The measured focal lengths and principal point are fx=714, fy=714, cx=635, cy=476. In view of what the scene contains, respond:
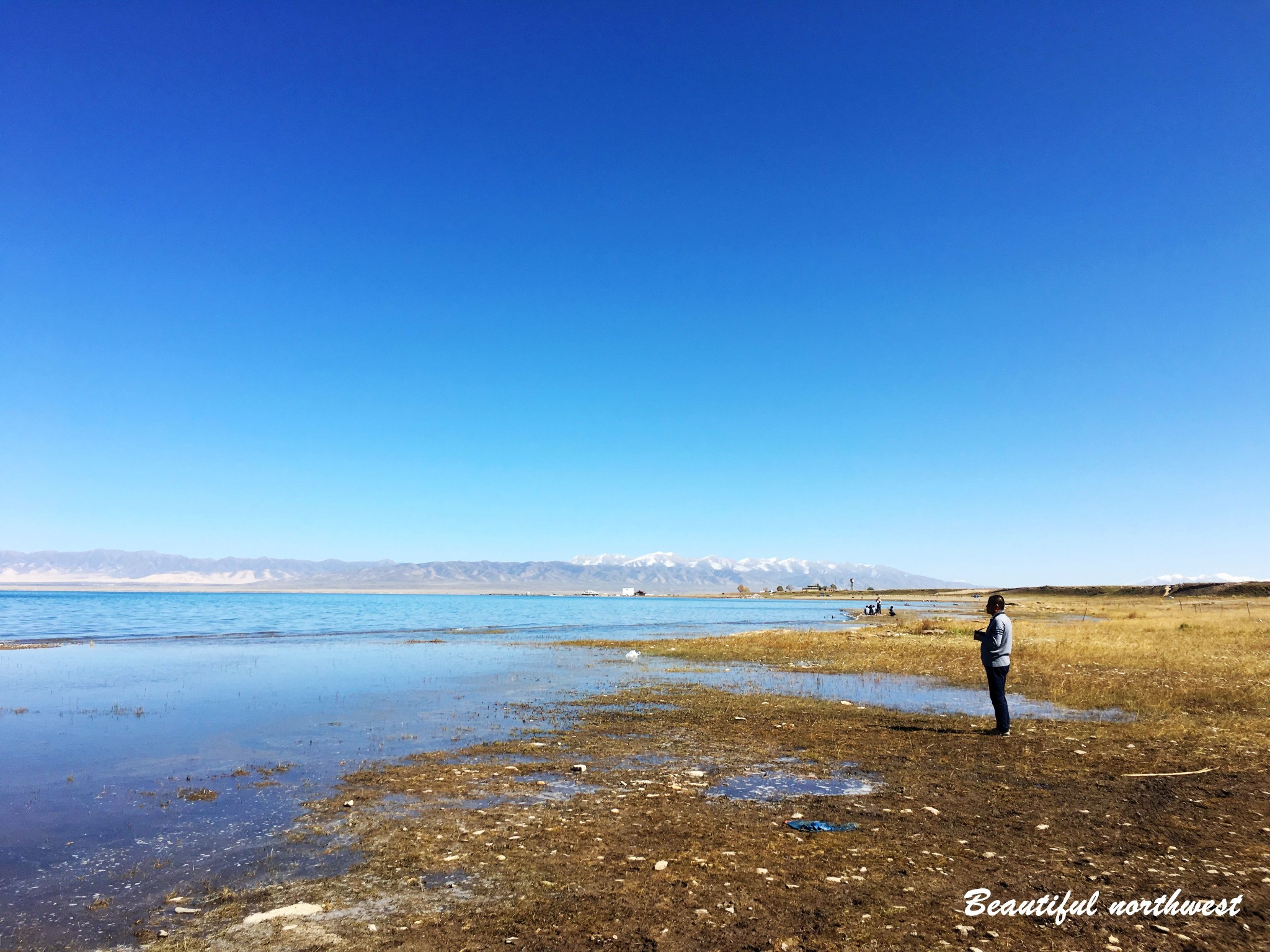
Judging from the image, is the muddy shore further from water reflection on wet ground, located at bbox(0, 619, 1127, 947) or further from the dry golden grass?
the dry golden grass

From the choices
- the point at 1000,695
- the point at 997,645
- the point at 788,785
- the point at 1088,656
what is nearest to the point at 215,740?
the point at 788,785

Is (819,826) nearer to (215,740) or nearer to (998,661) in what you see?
(998,661)

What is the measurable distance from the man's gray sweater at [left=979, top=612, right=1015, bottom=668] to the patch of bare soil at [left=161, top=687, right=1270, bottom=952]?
80.3 inches

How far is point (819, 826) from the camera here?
33.0 ft

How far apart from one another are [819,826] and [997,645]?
352 inches

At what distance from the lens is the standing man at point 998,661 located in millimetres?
16406

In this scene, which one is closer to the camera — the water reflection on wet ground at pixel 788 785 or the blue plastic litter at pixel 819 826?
the blue plastic litter at pixel 819 826

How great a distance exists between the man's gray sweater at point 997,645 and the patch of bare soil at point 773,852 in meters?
2.04

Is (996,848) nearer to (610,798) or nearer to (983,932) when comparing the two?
(983,932)

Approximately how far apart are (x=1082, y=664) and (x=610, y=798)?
2578 cm

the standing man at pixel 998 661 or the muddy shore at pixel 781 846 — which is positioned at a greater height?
the standing man at pixel 998 661

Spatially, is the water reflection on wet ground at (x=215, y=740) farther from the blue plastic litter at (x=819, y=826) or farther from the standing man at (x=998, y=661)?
the standing man at (x=998, y=661)

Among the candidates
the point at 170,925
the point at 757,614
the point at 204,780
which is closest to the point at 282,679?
the point at 204,780

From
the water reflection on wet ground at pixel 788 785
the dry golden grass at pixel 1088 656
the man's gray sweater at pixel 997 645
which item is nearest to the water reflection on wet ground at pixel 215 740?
the water reflection on wet ground at pixel 788 785
